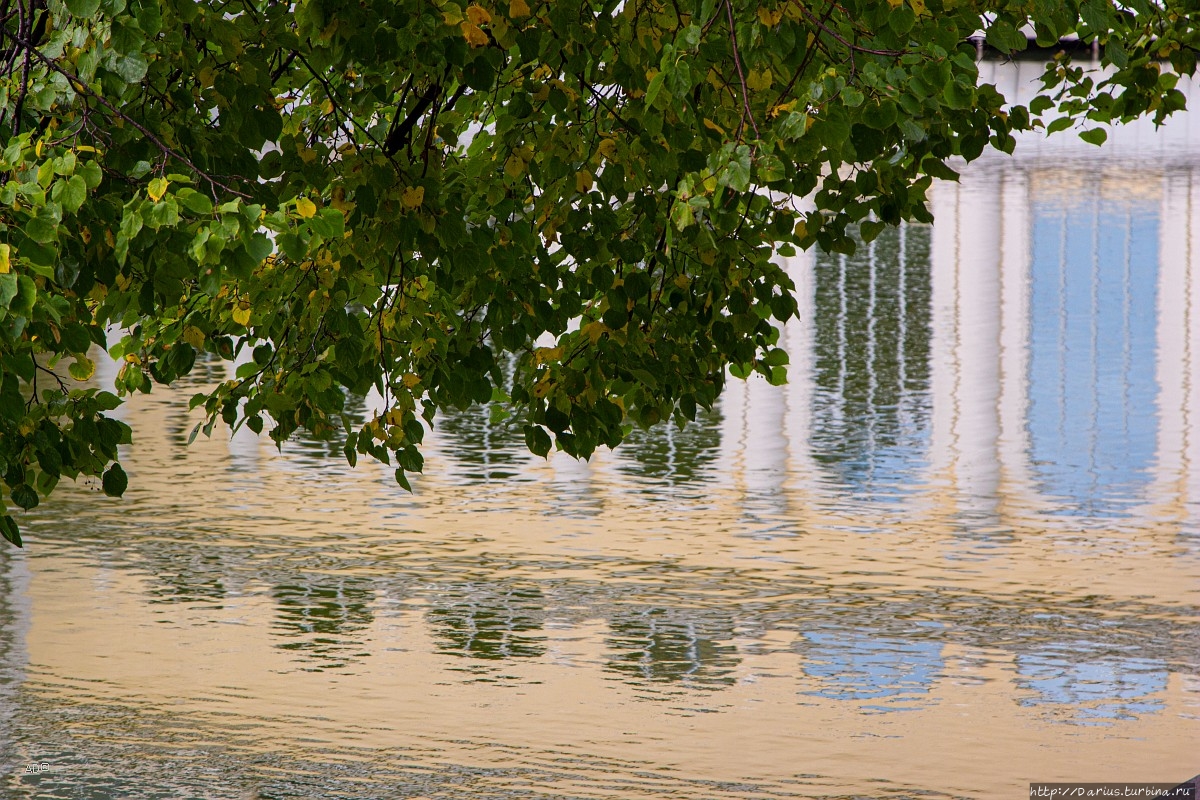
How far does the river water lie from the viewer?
6.59m

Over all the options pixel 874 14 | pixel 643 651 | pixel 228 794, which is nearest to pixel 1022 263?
pixel 643 651

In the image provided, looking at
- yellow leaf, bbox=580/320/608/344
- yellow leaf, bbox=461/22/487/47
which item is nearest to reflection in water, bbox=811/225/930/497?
yellow leaf, bbox=580/320/608/344

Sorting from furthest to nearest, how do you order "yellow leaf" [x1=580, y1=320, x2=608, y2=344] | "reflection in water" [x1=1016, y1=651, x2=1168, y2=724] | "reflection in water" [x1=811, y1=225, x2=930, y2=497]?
Result: 1. "reflection in water" [x1=811, y1=225, x2=930, y2=497]
2. "reflection in water" [x1=1016, y1=651, x2=1168, y2=724]
3. "yellow leaf" [x1=580, y1=320, x2=608, y2=344]

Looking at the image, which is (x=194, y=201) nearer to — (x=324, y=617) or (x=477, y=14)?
(x=477, y=14)

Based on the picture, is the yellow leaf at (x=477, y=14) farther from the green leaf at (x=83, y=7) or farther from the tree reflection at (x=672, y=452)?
the tree reflection at (x=672, y=452)

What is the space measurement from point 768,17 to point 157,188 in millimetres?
1175

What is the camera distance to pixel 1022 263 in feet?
74.1

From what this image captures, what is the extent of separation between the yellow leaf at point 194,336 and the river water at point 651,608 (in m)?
1.78

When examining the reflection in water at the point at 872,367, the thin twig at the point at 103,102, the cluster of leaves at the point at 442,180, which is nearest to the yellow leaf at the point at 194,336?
the cluster of leaves at the point at 442,180

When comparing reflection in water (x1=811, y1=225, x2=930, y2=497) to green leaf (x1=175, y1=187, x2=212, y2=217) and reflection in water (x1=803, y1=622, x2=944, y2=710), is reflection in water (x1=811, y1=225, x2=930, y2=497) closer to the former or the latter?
reflection in water (x1=803, y1=622, x2=944, y2=710)

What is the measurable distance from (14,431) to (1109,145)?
127 feet

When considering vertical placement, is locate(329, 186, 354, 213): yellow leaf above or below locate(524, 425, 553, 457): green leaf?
above

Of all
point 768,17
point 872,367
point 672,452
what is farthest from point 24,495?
point 872,367

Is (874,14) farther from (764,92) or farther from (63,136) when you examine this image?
(63,136)
